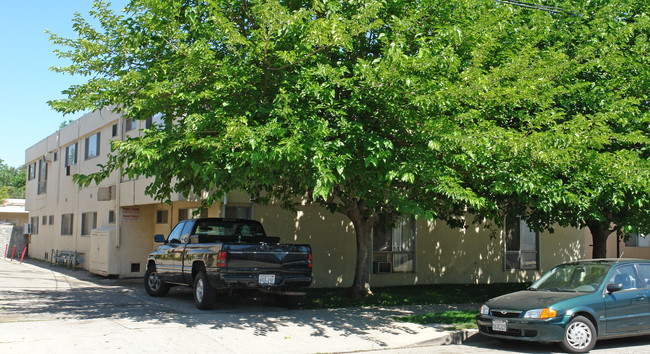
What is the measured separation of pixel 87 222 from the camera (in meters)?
23.4

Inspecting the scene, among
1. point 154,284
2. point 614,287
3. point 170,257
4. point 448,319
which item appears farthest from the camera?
point 154,284

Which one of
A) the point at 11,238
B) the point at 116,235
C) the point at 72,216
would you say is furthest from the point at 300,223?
the point at 11,238

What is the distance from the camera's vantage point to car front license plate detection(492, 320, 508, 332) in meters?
8.93

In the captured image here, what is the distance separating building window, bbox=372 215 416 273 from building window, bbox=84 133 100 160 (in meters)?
12.4

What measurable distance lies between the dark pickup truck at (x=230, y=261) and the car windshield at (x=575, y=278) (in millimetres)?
4610

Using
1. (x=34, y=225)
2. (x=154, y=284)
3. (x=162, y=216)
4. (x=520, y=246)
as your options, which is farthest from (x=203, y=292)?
(x=34, y=225)

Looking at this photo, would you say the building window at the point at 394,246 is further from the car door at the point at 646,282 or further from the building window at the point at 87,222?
the building window at the point at 87,222

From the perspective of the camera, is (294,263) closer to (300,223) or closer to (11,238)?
(300,223)

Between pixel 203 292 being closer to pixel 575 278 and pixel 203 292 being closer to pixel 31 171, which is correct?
pixel 575 278

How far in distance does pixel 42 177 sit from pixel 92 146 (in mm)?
9070

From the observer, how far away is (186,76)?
9555mm

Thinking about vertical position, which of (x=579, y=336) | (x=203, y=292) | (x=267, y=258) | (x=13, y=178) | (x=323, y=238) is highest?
(x=13, y=178)

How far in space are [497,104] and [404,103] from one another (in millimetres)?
1949

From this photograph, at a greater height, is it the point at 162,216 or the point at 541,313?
the point at 162,216
